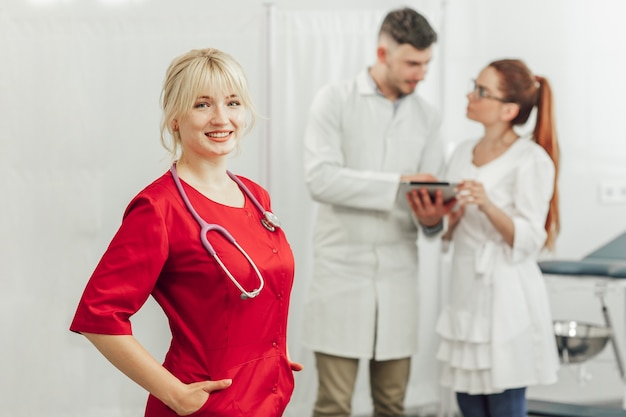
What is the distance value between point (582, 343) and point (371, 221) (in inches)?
38.0

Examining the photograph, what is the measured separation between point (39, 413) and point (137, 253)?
1.63 meters

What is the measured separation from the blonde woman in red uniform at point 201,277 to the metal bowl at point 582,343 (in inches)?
75.6

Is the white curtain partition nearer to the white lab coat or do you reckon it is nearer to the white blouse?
the white lab coat

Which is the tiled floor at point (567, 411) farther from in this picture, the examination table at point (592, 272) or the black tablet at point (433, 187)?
the black tablet at point (433, 187)

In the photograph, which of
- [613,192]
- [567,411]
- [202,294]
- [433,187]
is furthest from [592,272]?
[202,294]

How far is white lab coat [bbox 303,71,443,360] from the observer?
9.92 ft

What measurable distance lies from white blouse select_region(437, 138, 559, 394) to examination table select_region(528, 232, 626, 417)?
0.24 meters

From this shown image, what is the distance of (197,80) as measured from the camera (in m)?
1.57

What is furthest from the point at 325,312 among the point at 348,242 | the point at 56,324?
the point at 56,324

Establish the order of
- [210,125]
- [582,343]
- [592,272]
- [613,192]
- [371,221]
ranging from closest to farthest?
[210,125] < [371,221] < [592,272] < [582,343] < [613,192]

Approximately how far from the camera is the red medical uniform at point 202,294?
58.2 inches

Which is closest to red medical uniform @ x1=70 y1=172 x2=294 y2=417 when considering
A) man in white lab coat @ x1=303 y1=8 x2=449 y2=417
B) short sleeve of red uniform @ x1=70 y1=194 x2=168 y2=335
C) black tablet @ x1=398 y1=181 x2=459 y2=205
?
short sleeve of red uniform @ x1=70 y1=194 x2=168 y2=335

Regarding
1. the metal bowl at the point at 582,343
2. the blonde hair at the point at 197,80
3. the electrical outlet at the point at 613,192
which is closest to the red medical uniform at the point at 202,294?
the blonde hair at the point at 197,80

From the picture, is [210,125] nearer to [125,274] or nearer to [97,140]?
[125,274]
